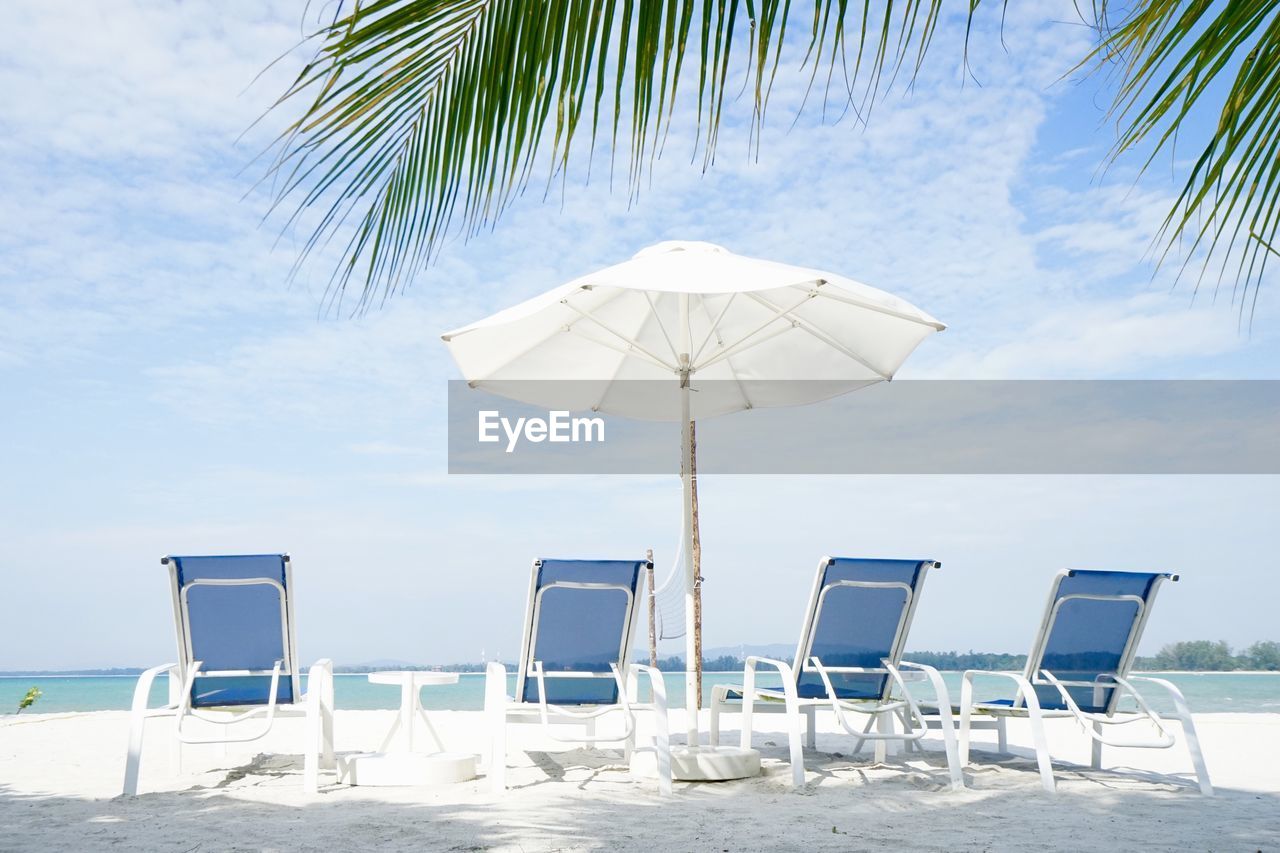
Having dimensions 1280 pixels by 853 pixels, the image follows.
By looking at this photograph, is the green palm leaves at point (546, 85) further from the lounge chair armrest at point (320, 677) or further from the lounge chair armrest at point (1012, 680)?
the lounge chair armrest at point (320, 677)

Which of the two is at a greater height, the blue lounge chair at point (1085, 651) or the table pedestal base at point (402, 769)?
the blue lounge chair at point (1085, 651)

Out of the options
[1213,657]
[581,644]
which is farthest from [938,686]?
[1213,657]

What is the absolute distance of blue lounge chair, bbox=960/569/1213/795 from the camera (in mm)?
5301

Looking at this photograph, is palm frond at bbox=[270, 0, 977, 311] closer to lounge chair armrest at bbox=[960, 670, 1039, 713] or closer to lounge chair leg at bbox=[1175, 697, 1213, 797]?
lounge chair armrest at bbox=[960, 670, 1039, 713]

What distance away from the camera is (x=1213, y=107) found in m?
1.87

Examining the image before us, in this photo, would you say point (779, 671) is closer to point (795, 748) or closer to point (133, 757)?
point (795, 748)

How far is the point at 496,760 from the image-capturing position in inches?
188

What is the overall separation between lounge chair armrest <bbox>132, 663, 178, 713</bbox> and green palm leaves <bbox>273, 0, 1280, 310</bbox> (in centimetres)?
375

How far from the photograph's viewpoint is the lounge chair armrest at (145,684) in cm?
479

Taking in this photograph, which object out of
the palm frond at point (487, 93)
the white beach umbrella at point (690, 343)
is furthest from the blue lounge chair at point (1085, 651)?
the palm frond at point (487, 93)

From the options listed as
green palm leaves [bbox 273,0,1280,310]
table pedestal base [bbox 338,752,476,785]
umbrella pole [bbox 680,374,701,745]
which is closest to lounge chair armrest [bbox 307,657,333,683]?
table pedestal base [bbox 338,752,476,785]

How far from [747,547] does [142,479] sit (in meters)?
20.8

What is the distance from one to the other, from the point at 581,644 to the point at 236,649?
1.69 m

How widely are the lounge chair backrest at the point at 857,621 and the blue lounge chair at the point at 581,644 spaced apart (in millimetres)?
853
